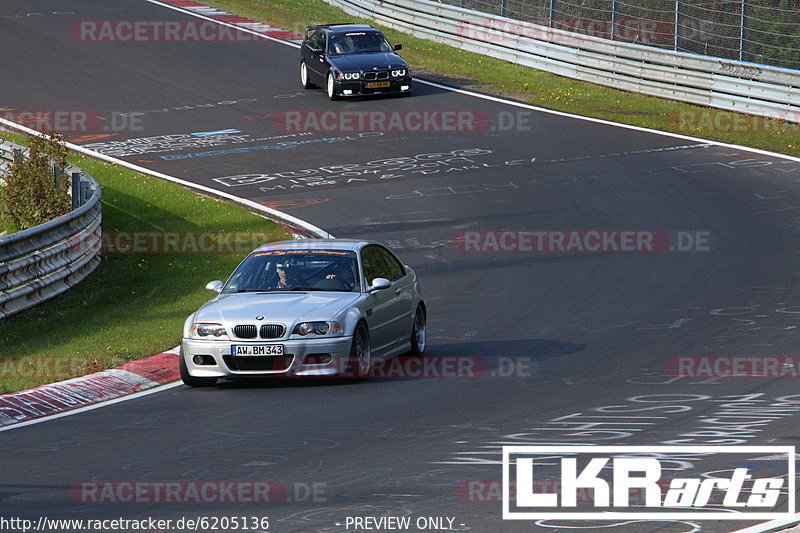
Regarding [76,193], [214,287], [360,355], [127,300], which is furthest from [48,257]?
[360,355]

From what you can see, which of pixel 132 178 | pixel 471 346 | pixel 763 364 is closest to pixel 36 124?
pixel 132 178

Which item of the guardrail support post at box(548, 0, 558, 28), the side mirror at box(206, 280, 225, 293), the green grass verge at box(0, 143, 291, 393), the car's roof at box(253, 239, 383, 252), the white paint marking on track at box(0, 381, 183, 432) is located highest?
the guardrail support post at box(548, 0, 558, 28)

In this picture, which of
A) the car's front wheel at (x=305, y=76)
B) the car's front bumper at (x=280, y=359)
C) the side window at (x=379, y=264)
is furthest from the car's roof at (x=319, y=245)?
the car's front wheel at (x=305, y=76)

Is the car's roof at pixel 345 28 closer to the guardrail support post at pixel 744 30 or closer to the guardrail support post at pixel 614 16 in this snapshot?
the guardrail support post at pixel 614 16

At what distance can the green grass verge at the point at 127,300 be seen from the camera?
1342 cm

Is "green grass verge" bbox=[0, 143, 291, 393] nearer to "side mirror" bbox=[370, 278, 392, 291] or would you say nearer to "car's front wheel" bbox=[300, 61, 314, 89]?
"side mirror" bbox=[370, 278, 392, 291]

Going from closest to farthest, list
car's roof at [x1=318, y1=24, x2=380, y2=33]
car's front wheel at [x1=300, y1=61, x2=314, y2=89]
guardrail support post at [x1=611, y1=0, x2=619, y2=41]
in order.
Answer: guardrail support post at [x1=611, y1=0, x2=619, y2=41] → car's roof at [x1=318, y1=24, x2=380, y2=33] → car's front wheel at [x1=300, y1=61, x2=314, y2=89]

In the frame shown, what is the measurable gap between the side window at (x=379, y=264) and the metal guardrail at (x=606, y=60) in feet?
53.8

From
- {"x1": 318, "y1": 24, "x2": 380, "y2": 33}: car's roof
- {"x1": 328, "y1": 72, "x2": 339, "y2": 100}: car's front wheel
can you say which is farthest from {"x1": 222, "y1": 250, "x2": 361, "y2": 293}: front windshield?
{"x1": 318, "y1": 24, "x2": 380, "y2": 33}: car's roof

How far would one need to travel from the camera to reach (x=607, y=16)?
1379 inches

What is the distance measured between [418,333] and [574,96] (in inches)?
783

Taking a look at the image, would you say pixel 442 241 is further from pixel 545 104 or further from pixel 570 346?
pixel 545 104

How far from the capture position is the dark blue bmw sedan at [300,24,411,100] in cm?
3256

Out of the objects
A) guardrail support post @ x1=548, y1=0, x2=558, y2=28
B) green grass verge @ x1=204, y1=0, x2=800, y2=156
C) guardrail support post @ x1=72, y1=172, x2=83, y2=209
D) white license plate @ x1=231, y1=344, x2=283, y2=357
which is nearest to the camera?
white license plate @ x1=231, y1=344, x2=283, y2=357
